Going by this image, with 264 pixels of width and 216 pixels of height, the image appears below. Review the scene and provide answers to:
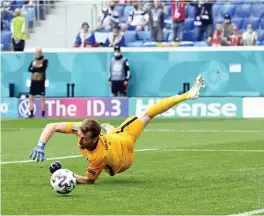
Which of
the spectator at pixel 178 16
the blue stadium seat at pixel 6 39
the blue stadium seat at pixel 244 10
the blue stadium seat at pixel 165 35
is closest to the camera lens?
the spectator at pixel 178 16

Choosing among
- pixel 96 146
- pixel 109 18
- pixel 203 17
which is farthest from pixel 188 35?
pixel 96 146

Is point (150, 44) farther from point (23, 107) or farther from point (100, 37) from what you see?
point (23, 107)

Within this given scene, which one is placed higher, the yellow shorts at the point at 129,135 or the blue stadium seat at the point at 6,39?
the yellow shorts at the point at 129,135

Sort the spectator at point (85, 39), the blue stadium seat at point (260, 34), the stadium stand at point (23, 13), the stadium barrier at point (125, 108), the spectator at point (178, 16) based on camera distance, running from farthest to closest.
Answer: the stadium stand at point (23, 13), the spectator at point (85, 39), the blue stadium seat at point (260, 34), the spectator at point (178, 16), the stadium barrier at point (125, 108)

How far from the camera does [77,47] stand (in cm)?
3616

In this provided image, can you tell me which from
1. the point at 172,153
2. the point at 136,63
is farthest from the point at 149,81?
the point at 172,153

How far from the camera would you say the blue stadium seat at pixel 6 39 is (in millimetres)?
36969

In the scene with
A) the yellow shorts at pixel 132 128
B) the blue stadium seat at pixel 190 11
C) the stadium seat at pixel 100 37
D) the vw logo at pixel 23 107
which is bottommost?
the vw logo at pixel 23 107

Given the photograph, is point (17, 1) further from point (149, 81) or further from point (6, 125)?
point (6, 125)

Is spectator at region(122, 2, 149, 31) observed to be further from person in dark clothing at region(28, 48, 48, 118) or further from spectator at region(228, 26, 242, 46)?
person in dark clothing at region(28, 48, 48, 118)

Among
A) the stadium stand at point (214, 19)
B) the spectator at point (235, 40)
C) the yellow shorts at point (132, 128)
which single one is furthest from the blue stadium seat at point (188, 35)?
the yellow shorts at point (132, 128)

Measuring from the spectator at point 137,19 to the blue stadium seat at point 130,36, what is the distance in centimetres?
18

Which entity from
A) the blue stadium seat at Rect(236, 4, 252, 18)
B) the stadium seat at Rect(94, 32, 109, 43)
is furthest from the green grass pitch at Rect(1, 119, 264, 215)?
the stadium seat at Rect(94, 32, 109, 43)

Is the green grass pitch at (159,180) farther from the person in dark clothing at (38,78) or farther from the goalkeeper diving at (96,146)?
the person in dark clothing at (38,78)
